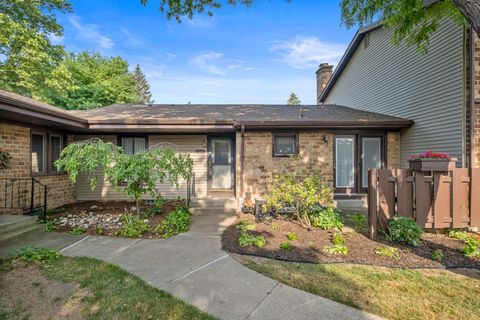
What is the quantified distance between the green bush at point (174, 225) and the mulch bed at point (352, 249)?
104 centimetres

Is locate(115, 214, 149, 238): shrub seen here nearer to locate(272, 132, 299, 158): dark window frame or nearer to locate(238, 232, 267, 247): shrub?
locate(238, 232, 267, 247): shrub

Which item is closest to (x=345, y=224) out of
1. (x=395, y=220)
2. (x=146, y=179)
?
(x=395, y=220)

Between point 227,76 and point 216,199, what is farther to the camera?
point 227,76

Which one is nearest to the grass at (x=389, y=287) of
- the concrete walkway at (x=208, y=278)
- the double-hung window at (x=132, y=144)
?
the concrete walkway at (x=208, y=278)

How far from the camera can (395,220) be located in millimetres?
4609

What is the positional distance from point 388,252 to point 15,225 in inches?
283

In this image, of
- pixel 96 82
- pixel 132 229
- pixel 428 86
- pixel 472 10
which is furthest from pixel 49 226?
pixel 96 82

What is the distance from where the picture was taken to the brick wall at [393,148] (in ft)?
26.3

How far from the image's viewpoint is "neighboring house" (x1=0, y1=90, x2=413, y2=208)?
24.0ft

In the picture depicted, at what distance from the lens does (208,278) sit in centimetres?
325

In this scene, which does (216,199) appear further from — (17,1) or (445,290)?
(17,1)

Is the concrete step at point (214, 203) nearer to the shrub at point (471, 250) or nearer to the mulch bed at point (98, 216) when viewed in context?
the mulch bed at point (98, 216)

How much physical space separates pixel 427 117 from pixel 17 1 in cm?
1969

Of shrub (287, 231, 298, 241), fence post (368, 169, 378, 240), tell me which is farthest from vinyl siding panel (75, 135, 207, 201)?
fence post (368, 169, 378, 240)
